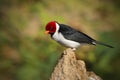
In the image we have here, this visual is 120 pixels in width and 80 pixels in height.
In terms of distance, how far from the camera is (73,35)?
664 cm

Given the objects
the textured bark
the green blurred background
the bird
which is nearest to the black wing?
the bird

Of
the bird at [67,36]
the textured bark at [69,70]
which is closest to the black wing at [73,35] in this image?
the bird at [67,36]

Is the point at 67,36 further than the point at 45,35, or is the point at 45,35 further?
the point at 45,35

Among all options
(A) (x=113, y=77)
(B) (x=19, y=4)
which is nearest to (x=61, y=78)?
(A) (x=113, y=77)

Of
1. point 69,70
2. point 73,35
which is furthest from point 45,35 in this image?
point 69,70

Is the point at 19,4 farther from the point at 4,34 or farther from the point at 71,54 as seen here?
the point at 71,54

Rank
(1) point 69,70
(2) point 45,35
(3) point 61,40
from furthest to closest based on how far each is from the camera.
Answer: (2) point 45,35 < (3) point 61,40 < (1) point 69,70

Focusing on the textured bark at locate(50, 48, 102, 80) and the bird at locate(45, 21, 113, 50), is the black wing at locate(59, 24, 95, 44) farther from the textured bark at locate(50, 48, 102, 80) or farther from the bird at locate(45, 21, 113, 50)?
the textured bark at locate(50, 48, 102, 80)

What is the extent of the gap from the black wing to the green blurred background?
7.94 feet

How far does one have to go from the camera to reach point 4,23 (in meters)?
10.6

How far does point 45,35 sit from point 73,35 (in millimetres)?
3685

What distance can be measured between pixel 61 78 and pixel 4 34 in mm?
5158

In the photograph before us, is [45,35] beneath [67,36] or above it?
beneath

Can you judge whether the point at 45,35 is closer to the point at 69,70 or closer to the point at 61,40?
the point at 61,40
